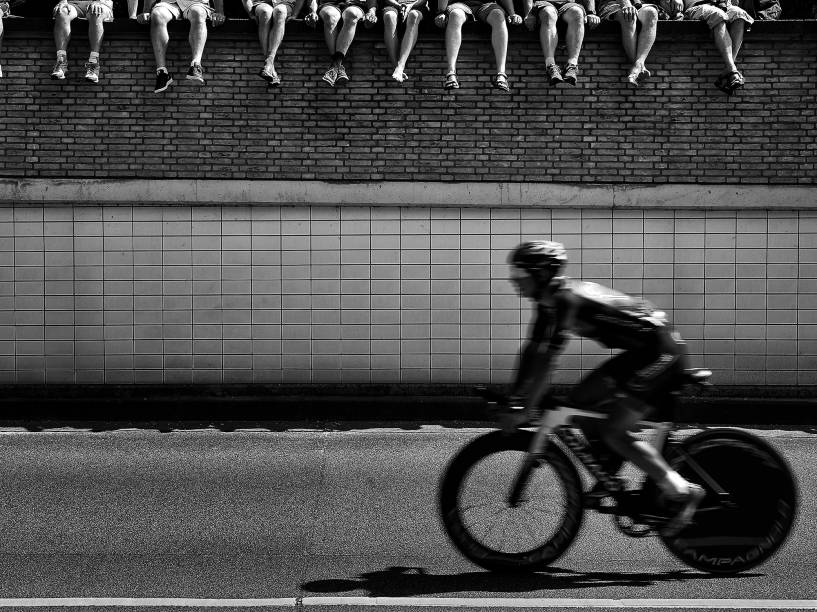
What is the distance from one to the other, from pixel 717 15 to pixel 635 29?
100cm

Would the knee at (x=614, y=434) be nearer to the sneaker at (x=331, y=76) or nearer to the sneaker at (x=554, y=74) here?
the sneaker at (x=554, y=74)

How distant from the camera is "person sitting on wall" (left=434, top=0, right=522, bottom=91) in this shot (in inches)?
463

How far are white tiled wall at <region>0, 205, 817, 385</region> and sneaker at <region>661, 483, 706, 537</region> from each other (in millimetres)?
6966

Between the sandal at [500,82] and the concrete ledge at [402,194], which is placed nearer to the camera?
the sandal at [500,82]

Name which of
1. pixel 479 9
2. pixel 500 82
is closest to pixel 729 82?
pixel 500 82

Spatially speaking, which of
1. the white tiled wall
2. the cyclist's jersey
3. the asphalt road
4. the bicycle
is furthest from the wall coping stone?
the bicycle

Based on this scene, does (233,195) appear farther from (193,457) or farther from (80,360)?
(193,457)

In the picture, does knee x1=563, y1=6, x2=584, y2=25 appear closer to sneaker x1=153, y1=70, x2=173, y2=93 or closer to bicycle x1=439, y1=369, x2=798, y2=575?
sneaker x1=153, y1=70, x2=173, y2=93

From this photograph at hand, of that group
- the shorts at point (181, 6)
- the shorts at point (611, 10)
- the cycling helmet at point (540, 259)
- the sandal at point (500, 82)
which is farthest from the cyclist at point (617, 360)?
the shorts at point (181, 6)

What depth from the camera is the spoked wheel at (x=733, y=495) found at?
5.01m

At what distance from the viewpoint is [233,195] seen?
11.8m

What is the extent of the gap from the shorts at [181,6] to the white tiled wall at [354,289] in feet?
7.92

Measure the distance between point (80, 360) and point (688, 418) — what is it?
24.3 ft

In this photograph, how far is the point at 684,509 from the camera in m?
4.91
